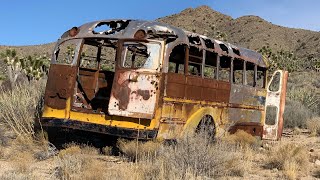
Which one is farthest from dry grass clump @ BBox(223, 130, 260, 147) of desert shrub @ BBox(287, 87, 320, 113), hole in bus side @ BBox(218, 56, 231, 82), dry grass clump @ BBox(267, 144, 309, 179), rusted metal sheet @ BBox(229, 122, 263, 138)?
desert shrub @ BBox(287, 87, 320, 113)

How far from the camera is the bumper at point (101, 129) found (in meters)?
7.81

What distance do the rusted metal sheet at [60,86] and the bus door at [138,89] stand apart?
1030 mm

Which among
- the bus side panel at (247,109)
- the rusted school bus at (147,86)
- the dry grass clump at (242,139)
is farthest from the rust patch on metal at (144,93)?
the bus side panel at (247,109)

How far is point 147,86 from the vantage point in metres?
7.91

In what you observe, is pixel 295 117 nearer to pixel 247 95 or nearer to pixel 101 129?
pixel 247 95

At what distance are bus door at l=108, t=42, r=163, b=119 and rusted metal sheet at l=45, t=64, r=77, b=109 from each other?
1.03 m

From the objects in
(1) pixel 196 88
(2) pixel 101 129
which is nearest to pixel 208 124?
(1) pixel 196 88

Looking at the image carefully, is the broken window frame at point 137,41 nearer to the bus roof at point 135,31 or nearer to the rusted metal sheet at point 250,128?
the bus roof at point 135,31

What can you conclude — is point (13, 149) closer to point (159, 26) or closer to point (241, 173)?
point (159, 26)

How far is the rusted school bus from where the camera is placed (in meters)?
7.92

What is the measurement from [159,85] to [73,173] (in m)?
2.36

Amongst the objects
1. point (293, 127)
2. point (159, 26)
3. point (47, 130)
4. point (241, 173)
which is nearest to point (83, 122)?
point (47, 130)

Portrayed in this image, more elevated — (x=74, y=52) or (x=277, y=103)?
(x=74, y=52)

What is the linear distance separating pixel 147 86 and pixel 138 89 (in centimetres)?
17
